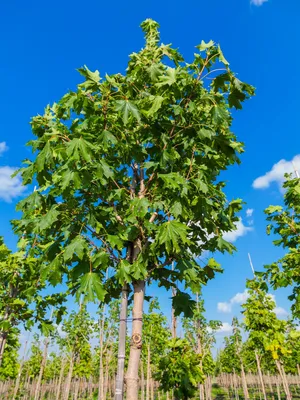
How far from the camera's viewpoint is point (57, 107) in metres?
4.93

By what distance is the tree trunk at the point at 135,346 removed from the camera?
13.4 feet

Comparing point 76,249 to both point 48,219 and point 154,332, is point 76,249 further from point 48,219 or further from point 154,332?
point 154,332

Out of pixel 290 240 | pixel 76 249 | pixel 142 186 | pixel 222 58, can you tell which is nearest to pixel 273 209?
pixel 290 240

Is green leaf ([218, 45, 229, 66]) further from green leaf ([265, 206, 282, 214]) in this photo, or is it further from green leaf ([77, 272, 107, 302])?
green leaf ([265, 206, 282, 214])

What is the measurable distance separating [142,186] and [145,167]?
2.39 feet

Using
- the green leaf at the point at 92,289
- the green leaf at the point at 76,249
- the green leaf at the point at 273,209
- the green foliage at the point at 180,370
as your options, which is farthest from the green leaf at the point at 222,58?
the green foliage at the point at 180,370

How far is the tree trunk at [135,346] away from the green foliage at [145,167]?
0.27 meters

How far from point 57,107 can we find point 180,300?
3.61 metres

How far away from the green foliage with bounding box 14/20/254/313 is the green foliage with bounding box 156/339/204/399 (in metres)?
8.17

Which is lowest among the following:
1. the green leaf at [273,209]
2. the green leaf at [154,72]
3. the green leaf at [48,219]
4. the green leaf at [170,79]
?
the green leaf at [48,219]

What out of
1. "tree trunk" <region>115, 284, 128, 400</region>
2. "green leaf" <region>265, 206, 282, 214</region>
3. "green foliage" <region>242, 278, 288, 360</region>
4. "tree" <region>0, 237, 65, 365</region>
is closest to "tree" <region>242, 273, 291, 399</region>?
"green foliage" <region>242, 278, 288, 360</region>

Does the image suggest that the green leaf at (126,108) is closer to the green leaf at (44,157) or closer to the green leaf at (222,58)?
the green leaf at (44,157)

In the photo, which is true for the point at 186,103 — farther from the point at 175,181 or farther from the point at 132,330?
the point at 132,330

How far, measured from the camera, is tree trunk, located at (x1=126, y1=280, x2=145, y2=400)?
4.09m
